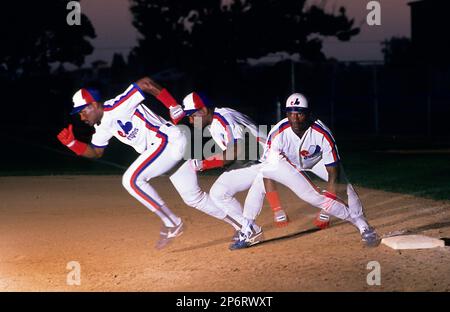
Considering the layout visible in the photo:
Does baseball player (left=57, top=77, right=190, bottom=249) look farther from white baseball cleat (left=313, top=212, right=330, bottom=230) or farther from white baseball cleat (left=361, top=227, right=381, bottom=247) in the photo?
white baseball cleat (left=361, top=227, right=381, bottom=247)

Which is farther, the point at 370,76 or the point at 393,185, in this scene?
the point at 370,76

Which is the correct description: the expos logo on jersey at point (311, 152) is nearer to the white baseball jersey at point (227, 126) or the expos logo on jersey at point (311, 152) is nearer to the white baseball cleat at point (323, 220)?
the white baseball jersey at point (227, 126)

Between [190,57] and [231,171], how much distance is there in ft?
103

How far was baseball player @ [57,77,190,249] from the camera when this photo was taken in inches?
364

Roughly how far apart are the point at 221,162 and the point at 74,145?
2.00 metres

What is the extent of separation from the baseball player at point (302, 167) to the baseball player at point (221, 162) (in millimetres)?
191

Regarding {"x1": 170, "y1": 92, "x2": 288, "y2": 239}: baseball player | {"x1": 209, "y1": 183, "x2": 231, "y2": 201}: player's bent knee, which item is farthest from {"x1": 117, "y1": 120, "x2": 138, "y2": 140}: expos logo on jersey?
{"x1": 209, "y1": 183, "x2": 231, "y2": 201}: player's bent knee

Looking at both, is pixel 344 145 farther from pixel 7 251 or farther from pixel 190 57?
pixel 7 251

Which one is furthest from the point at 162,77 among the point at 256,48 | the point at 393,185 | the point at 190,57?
the point at 393,185

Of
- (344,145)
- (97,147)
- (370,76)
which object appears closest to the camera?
(97,147)

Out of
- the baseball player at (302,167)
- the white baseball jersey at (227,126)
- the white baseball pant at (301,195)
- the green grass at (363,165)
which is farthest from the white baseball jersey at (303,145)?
the green grass at (363,165)

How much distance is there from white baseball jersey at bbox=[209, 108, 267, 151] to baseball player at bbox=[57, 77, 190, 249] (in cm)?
51

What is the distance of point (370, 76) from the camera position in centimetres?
4512

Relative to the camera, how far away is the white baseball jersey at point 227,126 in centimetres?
900
